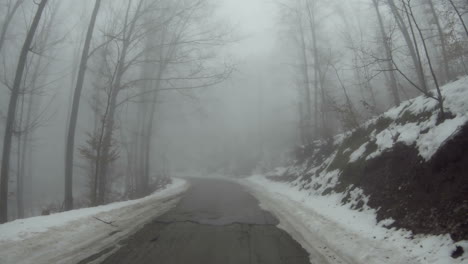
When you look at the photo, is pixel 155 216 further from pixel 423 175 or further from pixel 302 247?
pixel 423 175

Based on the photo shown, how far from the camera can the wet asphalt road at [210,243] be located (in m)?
4.17

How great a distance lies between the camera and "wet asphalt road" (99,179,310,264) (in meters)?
4.17

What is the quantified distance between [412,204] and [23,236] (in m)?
6.57

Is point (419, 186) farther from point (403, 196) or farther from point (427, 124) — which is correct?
point (427, 124)

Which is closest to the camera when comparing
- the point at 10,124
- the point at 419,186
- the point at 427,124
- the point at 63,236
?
the point at 63,236

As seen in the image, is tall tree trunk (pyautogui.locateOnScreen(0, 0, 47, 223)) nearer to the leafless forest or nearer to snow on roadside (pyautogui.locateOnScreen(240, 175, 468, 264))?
the leafless forest

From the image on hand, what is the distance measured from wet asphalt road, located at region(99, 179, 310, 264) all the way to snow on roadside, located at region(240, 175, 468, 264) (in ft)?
1.29

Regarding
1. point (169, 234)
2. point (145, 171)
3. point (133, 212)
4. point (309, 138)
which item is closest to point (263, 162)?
point (309, 138)

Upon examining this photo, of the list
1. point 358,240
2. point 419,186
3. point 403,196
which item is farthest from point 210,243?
point 419,186

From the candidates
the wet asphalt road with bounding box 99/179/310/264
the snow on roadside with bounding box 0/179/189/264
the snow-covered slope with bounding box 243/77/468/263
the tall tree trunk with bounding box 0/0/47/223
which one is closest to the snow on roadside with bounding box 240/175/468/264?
the snow-covered slope with bounding box 243/77/468/263

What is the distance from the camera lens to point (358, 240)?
495 cm

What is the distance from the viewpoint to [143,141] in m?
20.6

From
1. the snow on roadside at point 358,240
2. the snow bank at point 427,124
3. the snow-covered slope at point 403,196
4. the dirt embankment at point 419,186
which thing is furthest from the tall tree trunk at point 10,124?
the snow bank at point 427,124

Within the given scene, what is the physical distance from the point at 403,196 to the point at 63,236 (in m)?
6.17
